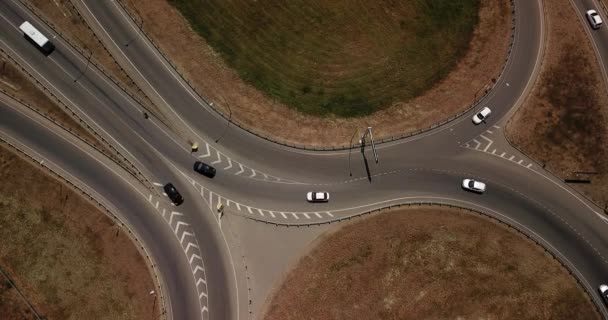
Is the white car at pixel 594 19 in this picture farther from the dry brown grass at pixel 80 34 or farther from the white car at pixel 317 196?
the dry brown grass at pixel 80 34

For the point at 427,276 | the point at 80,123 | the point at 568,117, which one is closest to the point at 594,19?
the point at 568,117

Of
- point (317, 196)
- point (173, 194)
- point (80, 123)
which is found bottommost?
point (317, 196)

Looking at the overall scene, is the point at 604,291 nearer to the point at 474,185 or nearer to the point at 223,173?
the point at 474,185

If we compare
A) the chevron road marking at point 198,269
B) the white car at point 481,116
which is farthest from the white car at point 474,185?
the chevron road marking at point 198,269

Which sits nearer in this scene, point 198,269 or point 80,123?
point 198,269

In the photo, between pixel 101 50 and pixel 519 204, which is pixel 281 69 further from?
pixel 519 204

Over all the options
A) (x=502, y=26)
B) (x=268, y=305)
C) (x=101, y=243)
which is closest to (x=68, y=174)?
(x=101, y=243)
